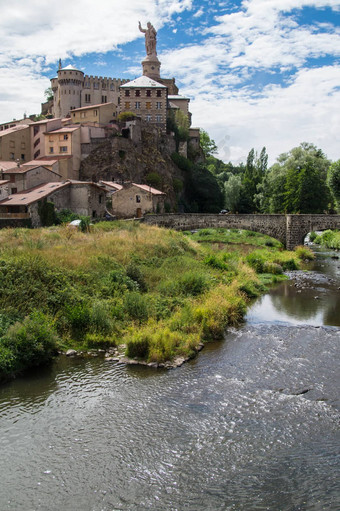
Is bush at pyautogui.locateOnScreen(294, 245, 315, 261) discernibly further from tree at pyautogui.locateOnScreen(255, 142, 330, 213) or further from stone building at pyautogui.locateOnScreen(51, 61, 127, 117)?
stone building at pyautogui.locateOnScreen(51, 61, 127, 117)

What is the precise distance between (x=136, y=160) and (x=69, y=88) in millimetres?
23345

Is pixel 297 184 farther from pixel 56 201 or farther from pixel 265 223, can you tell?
pixel 56 201

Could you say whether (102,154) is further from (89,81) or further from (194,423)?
(194,423)

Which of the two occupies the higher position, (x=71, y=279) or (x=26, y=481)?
(x=71, y=279)

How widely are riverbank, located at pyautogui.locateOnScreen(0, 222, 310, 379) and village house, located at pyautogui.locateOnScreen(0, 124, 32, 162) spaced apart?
103ft

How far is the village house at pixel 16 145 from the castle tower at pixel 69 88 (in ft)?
49.6

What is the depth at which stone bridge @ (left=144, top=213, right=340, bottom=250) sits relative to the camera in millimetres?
44844

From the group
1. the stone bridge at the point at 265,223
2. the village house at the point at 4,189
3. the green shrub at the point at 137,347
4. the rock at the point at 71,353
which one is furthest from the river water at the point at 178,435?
the stone bridge at the point at 265,223

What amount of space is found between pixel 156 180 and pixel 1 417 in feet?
163

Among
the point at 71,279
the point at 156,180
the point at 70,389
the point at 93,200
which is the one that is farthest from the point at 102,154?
the point at 70,389

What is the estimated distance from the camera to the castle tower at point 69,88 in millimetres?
72875

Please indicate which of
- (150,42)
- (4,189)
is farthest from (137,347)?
(150,42)

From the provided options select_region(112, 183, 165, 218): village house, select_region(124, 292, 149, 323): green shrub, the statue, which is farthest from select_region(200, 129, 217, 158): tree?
select_region(124, 292, 149, 323): green shrub

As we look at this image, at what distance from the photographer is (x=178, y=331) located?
700 inches
